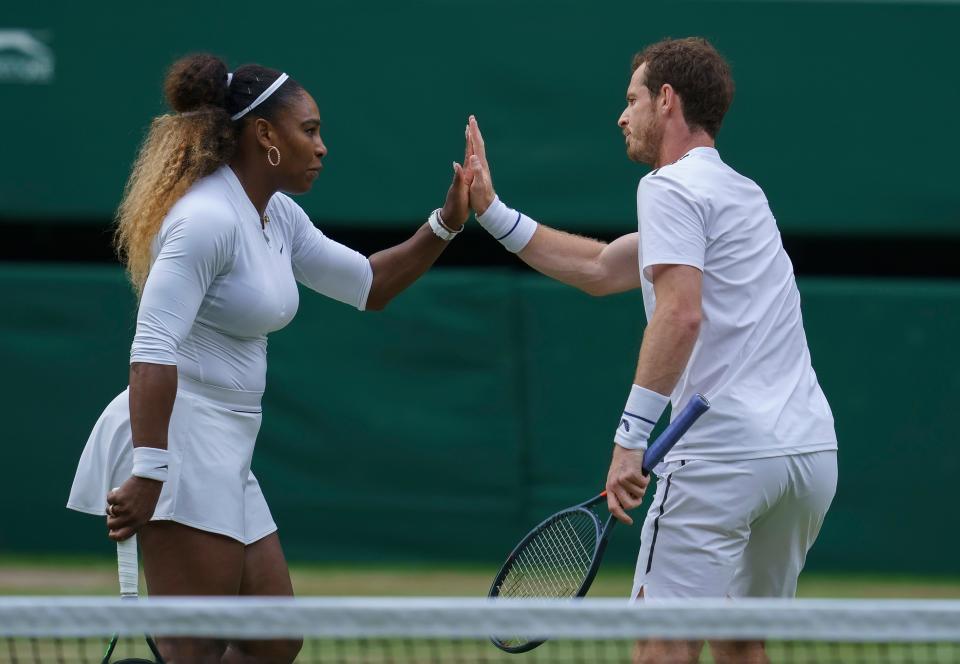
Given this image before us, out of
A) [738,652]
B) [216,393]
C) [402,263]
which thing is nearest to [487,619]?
[216,393]

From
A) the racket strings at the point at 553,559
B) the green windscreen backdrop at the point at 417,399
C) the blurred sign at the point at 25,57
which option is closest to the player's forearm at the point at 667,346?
the racket strings at the point at 553,559

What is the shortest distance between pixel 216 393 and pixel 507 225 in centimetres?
115

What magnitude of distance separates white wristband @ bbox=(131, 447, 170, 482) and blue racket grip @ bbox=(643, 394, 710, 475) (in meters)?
1.01

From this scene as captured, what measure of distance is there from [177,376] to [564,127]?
4.32 metres

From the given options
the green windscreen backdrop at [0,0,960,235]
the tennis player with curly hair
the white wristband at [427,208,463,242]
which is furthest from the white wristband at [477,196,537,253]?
the green windscreen backdrop at [0,0,960,235]

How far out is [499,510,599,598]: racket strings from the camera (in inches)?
131

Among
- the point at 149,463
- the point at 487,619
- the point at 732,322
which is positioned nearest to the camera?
the point at 487,619

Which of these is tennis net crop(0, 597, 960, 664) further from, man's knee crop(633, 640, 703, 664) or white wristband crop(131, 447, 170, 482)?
man's knee crop(633, 640, 703, 664)

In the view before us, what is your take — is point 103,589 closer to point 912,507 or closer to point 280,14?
→ point 280,14

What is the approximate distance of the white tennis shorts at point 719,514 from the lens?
3004 mm

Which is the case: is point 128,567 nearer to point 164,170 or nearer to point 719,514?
point 164,170

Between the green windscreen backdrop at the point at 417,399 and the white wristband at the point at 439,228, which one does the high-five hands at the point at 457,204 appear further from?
the green windscreen backdrop at the point at 417,399

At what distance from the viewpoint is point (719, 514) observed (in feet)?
9.84

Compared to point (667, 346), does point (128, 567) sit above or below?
below
